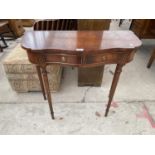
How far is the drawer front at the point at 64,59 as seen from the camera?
2.92ft

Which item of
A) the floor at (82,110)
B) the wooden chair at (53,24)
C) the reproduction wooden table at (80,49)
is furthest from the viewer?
the wooden chair at (53,24)

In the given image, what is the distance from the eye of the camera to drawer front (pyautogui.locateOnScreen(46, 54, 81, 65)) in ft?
2.92

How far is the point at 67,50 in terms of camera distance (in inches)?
33.7

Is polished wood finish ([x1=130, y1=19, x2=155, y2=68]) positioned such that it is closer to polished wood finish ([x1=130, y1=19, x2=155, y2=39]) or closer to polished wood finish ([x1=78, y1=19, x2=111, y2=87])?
polished wood finish ([x1=130, y1=19, x2=155, y2=39])

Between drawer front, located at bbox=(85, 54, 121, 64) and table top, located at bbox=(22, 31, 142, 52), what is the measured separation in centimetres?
5

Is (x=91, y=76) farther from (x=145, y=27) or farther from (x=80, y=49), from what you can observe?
(x=145, y=27)

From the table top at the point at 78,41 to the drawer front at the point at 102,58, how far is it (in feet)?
0.17

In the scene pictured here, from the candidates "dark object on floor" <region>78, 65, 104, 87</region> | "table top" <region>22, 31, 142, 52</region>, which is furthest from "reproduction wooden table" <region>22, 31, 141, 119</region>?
"dark object on floor" <region>78, 65, 104, 87</region>

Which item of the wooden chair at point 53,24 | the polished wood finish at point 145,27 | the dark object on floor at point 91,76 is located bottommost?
the dark object on floor at point 91,76

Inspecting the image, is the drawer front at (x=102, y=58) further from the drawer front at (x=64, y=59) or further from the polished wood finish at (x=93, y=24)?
the polished wood finish at (x=93, y=24)

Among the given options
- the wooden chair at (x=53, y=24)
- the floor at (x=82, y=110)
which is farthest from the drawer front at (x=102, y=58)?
the wooden chair at (x=53, y=24)
